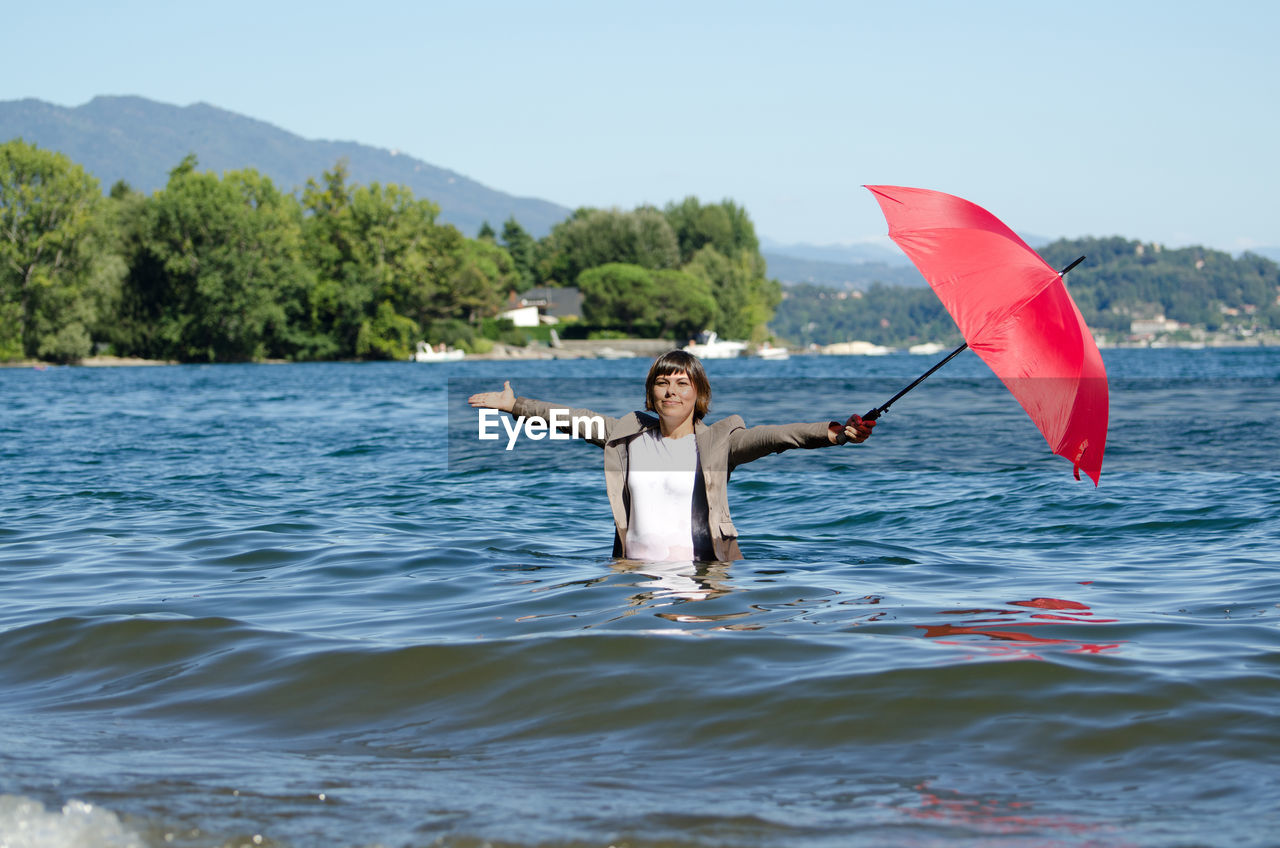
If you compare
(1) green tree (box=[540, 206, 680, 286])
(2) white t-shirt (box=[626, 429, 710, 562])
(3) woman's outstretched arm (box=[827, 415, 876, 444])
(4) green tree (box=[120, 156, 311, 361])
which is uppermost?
(1) green tree (box=[540, 206, 680, 286])

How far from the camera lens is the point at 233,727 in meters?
5.46

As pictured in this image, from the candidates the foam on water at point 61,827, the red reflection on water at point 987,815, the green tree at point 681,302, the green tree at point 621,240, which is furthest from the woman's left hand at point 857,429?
the green tree at point 621,240

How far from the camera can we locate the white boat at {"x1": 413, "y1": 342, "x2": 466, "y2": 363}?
353 ft

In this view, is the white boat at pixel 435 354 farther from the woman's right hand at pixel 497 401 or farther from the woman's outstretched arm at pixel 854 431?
the woman's outstretched arm at pixel 854 431

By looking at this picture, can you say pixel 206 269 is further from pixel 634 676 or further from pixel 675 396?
pixel 634 676

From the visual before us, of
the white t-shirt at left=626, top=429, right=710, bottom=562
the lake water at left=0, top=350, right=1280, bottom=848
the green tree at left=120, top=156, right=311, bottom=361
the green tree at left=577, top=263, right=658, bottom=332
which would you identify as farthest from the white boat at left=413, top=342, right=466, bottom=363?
the white t-shirt at left=626, top=429, right=710, bottom=562

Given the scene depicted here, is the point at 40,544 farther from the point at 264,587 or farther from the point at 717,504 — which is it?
the point at 717,504

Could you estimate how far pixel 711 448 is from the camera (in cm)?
765

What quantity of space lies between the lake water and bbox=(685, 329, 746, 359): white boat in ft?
400

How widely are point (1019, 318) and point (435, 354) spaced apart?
104 metres

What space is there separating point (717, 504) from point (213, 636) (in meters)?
3.34

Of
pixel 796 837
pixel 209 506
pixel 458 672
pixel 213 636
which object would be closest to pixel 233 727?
pixel 458 672

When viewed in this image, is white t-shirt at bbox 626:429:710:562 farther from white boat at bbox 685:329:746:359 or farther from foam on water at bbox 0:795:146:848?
white boat at bbox 685:329:746:359

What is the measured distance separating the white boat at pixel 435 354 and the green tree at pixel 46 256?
30.2 meters
